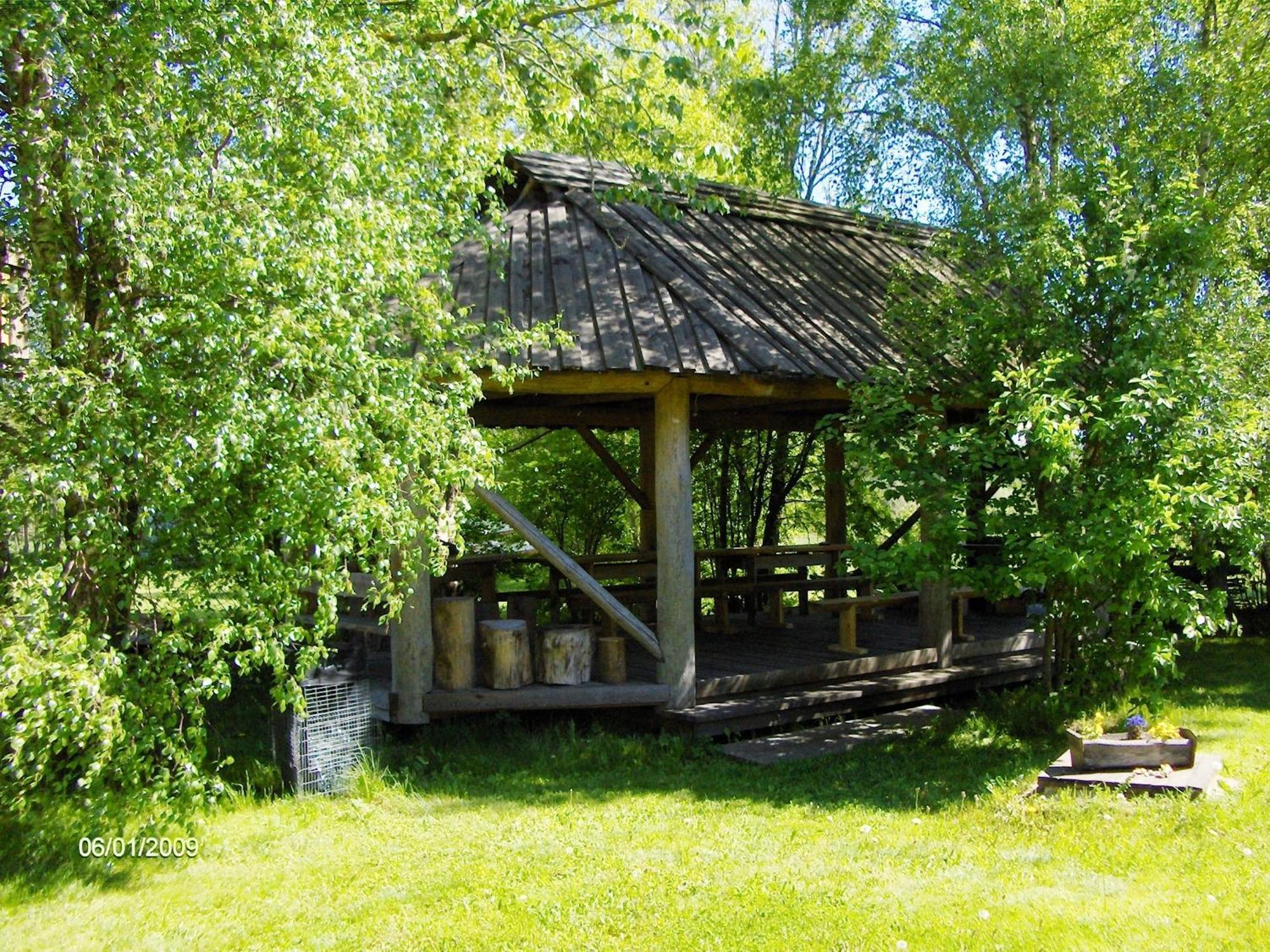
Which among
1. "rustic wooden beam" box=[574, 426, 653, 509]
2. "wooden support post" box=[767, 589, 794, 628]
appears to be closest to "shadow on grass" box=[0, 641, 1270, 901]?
"wooden support post" box=[767, 589, 794, 628]

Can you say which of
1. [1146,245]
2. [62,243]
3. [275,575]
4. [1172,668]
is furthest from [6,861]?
[1146,245]

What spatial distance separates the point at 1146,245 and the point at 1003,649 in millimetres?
4646

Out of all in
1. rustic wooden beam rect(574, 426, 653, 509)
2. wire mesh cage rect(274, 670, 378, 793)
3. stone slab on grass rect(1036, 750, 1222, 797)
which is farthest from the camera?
rustic wooden beam rect(574, 426, 653, 509)

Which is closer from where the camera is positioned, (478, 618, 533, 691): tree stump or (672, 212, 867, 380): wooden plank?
(478, 618, 533, 691): tree stump

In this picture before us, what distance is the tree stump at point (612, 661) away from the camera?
8695 mm

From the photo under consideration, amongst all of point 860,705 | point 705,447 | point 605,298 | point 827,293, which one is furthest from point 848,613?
point 605,298

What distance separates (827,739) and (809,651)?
2262 mm

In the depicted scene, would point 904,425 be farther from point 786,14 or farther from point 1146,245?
point 786,14

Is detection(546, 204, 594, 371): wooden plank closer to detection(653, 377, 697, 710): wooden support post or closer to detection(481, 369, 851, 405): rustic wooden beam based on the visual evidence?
detection(481, 369, 851, 405): rustic wooden beam

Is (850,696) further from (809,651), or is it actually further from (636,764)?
(636,764)

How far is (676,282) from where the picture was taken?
907 centimetres

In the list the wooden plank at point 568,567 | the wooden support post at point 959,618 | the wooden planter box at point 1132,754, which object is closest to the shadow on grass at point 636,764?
the wooden planter box at point 1132,754
